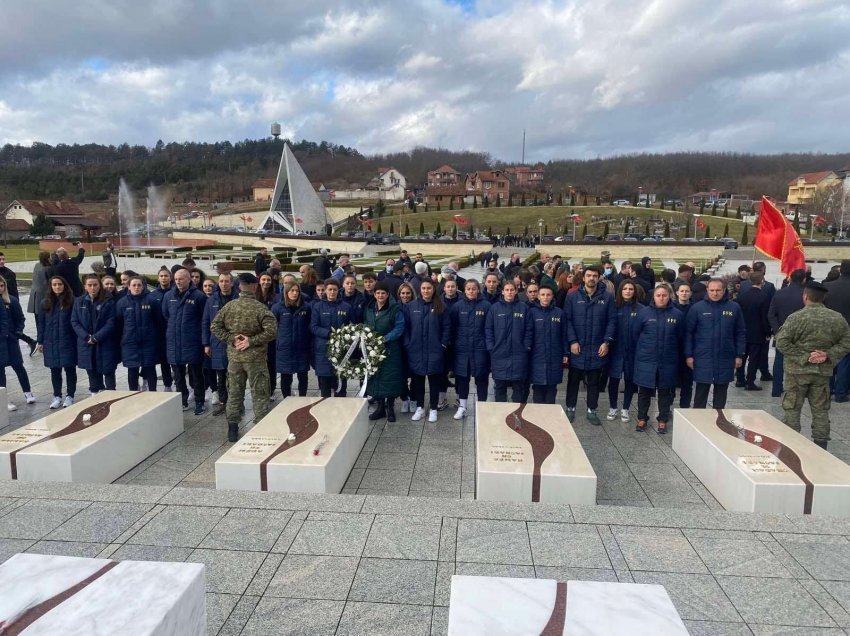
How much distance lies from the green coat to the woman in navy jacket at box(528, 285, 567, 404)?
1.52m

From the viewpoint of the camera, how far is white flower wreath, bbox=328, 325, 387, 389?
20.7 feet

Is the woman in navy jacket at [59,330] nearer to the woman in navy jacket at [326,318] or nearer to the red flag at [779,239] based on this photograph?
the woman in navy jacket at [326,318]

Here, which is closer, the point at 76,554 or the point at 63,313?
the point at 76,554

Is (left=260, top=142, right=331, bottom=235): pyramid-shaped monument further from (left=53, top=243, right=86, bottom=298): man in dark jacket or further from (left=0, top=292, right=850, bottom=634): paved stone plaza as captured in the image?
(left=0, top=292, right=850, bottom=634): paved stone plaza

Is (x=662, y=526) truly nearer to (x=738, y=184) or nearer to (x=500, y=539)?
(x=500, y=539)

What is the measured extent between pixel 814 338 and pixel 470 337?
3365 millimetres

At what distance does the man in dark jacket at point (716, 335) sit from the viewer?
6.00m

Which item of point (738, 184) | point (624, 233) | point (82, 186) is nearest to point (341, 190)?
point (82, 186)

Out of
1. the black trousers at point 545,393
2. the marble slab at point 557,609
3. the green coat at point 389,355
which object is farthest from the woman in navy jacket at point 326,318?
the marble slab at point 557,609

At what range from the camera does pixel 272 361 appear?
23.6ft

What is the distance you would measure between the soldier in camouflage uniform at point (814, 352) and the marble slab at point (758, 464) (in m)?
0.36

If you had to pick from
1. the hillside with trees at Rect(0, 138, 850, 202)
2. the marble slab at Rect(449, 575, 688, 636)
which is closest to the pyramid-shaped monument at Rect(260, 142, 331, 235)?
the hillside with trees at Rect(0, 138, 850, 202)

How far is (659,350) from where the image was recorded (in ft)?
20.1

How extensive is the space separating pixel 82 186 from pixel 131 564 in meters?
118
